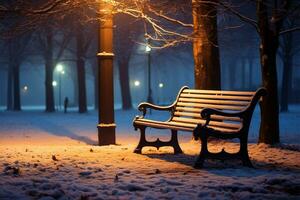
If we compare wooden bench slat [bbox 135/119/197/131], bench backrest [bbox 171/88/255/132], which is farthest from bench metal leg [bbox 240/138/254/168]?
wooden bench slat [bbox 135/119/197/131]

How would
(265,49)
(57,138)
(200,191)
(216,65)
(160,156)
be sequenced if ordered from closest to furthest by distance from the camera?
(200,191), (160,156), (265,49), (216,65), (57,138)

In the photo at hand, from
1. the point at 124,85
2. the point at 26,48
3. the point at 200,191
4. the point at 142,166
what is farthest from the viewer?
the point at 26,48

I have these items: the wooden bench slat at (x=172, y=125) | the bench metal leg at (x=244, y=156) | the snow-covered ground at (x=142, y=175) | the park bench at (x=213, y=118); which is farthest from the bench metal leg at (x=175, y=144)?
the bench metal leg at (x=244, y=156)

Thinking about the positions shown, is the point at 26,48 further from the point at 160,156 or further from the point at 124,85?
the point at 160,156

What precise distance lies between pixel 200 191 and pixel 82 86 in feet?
91.6

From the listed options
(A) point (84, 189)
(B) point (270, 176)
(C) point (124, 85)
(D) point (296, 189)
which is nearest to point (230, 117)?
(B) point (270, 176)

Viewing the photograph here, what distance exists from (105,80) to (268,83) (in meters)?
3.51

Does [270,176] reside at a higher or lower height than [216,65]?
lower

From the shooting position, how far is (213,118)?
8.75 m

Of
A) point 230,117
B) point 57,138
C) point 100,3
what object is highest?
point 100,3

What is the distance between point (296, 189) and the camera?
6.20 metres

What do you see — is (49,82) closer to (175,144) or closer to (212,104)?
(175,144)

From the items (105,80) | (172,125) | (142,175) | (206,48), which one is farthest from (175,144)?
(206,48)

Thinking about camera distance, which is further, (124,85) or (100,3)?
(124,85)
